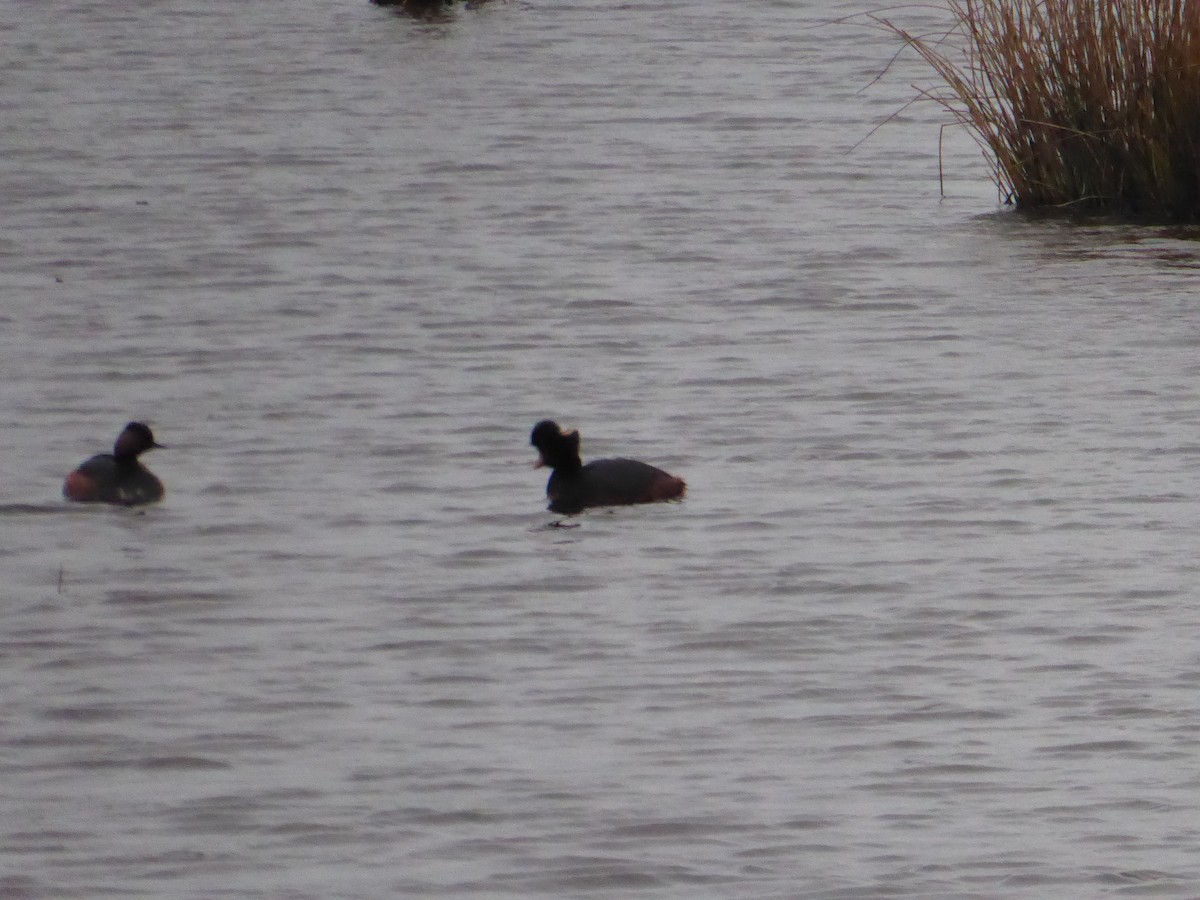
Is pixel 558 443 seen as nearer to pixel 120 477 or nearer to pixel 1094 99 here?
pixel 120 477

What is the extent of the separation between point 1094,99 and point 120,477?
7.08 m

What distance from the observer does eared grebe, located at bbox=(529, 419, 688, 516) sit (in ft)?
32.7

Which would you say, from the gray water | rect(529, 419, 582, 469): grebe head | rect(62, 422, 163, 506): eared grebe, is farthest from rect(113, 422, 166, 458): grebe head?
rect(529, 419, 582, 469): grebe head

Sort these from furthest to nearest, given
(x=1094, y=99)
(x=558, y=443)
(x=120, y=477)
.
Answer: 1. (x=1094, y=99)
2. (x=558, y=443)
3. (x=120, y=477)

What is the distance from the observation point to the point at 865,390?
11.9 meters

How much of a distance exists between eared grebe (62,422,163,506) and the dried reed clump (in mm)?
5692

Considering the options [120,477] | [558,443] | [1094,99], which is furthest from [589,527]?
[1094,99]

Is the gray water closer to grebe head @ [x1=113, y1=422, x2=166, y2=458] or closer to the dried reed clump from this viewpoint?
grebe head @ [x1=113, y1=422, x2=166, y2=458]

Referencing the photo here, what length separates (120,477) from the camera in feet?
32.7

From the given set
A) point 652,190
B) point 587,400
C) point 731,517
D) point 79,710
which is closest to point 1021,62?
point 652,190

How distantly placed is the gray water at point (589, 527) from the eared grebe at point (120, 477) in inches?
4.2

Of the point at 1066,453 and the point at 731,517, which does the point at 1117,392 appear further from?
the point at 731,517

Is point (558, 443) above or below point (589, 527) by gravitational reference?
above

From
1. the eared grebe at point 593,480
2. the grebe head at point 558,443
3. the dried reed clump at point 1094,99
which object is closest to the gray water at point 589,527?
the eared grebe at point 593,480
